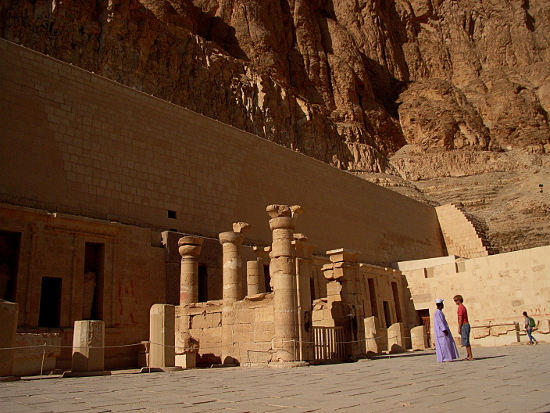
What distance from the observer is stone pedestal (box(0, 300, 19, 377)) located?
8.13 meters

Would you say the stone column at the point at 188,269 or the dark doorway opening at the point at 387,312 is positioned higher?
the stone column at the point at 188,269

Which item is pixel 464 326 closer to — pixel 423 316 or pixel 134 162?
pixel 134 162

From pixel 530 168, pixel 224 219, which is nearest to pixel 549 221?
pixel 530 168

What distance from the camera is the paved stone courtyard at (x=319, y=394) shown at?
4.55m

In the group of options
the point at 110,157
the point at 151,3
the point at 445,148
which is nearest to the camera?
the point at 110,157

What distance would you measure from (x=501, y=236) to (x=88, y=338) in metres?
26.2

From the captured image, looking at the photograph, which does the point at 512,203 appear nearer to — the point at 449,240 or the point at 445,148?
the point at 449,240

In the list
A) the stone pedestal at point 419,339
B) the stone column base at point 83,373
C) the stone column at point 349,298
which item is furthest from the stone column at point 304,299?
the stone pedestal at point 419,339

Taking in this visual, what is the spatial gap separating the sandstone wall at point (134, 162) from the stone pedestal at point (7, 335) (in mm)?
4866

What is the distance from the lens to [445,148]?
4434 cm

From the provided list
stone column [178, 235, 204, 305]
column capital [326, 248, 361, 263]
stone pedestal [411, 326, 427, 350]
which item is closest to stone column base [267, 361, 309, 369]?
column capital [326, 248, 361, 263]

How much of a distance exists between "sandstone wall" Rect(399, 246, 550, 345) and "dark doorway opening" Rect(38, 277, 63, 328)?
11981 mm

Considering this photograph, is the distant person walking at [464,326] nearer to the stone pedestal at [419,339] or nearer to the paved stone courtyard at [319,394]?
the paved stone courtyard at [319,394]

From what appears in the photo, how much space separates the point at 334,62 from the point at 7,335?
43193 millimetres
